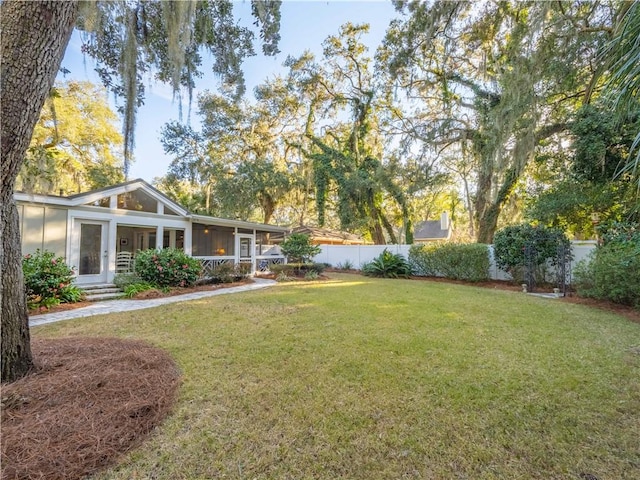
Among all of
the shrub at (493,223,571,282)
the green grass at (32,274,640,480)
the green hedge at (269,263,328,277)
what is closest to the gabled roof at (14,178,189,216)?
the green hedge at (269,263,328,277)

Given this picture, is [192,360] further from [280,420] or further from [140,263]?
[140,263]

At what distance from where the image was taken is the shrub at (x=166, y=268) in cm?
834

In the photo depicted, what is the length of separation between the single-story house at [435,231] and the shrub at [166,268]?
69.2 feet

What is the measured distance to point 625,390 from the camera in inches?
102

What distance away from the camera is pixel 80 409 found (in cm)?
217

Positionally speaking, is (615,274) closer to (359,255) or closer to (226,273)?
(359,255)

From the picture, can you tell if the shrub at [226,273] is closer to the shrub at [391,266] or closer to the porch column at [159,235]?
the porch column at [159,235]

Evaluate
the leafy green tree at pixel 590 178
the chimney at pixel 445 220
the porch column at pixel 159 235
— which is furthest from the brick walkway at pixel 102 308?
the chimney at pixel 445 220

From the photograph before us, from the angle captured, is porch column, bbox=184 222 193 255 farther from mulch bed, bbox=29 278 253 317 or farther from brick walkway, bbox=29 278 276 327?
brick walkway, bbox=29 278 276 327

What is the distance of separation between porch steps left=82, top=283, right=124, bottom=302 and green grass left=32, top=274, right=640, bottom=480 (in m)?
2.64

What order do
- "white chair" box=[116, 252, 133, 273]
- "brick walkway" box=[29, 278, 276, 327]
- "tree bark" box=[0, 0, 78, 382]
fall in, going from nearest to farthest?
"tree bark" box=[0, 0, 78, 382] < "brick walkway" box=[29, 278, 276, 327] < "white chair" box=[116, 252, 133, 273]

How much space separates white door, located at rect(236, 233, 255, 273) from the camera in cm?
1244

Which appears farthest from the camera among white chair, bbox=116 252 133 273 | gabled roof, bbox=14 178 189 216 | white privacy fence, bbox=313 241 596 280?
white privacy fence, bbox=313 241 596 280

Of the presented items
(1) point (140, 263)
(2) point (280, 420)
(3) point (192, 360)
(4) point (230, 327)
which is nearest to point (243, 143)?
(1) point (140, 263)
